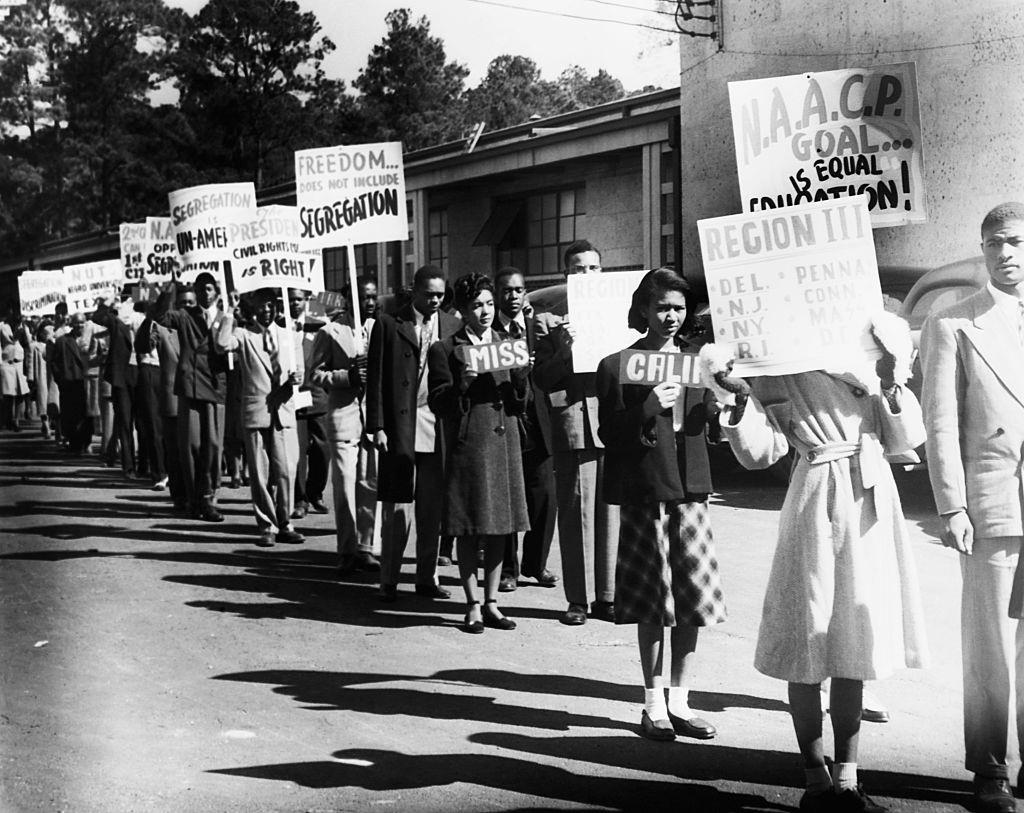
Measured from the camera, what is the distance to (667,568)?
5.66 meters

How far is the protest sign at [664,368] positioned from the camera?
5.67 m

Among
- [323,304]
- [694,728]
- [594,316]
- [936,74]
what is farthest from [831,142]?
[323,304]

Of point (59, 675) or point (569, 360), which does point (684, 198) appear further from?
point (59, 675)

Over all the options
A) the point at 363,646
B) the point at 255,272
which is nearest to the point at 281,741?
the point at 363,646

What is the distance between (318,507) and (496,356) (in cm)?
579

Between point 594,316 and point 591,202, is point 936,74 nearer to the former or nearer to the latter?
point 591,202

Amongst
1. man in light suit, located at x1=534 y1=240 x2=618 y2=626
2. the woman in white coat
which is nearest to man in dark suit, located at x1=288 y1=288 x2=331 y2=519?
man in light suit, located at x1=534 y1=240 x2=618 y2=626

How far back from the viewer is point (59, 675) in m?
6.82

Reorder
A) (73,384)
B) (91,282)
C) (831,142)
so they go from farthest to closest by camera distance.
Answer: (91,282)
(73,384)
(831,142)

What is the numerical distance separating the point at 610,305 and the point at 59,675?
3503 millimetres

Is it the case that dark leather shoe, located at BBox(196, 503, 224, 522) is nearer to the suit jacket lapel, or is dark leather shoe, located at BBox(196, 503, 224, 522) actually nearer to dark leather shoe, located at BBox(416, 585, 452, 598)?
dark leather shoe, located at BBox(416, 585, 452, 598)

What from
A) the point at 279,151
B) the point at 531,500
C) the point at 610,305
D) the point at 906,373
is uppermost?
the point at 279,151

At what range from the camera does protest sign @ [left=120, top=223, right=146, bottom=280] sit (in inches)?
693

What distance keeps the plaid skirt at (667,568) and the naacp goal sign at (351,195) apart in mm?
5254
